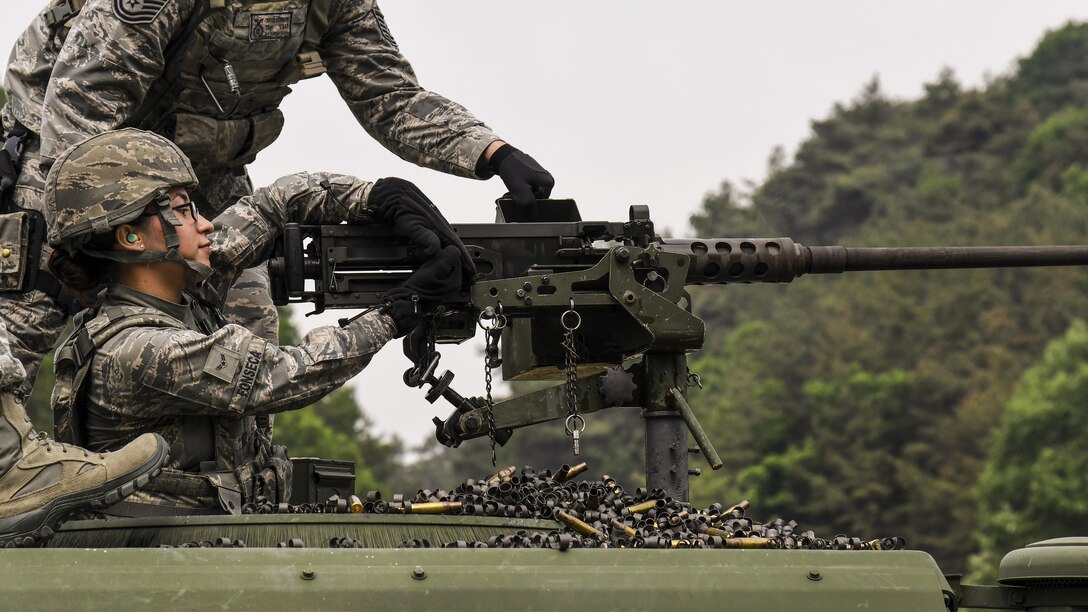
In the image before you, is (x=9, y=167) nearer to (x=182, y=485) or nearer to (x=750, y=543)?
(x=182, y=485)

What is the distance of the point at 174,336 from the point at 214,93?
6.93ft

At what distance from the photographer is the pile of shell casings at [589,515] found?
571 cm

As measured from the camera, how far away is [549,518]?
6188 mm

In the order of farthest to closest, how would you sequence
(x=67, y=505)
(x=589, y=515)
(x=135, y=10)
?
(x=135, y=10) < (x=589, y=515) < (x=67, y=505)

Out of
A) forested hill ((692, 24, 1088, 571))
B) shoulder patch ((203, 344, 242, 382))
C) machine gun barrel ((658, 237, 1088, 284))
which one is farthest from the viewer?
forested hill ((692, 24, 1088, 571))

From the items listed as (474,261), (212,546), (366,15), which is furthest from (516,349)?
(212,546)

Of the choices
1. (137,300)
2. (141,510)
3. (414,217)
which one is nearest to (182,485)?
(141,510)

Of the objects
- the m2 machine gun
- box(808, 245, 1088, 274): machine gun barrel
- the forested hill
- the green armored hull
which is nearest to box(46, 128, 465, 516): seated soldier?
the m2 machine gun

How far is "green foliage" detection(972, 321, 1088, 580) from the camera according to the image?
189 feet

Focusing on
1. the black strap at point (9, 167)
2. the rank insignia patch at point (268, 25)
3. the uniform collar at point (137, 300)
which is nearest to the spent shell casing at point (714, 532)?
the uniform collar at point (137, 300)

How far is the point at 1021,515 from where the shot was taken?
192ft

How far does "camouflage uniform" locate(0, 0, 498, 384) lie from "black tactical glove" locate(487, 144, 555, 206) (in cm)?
22

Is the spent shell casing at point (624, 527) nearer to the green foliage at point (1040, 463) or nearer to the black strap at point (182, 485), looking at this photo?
the black strap at point (182, 485)

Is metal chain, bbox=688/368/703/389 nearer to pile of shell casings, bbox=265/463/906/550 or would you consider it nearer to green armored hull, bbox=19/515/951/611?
pile of shell casings, bbox=265/463/906/550
